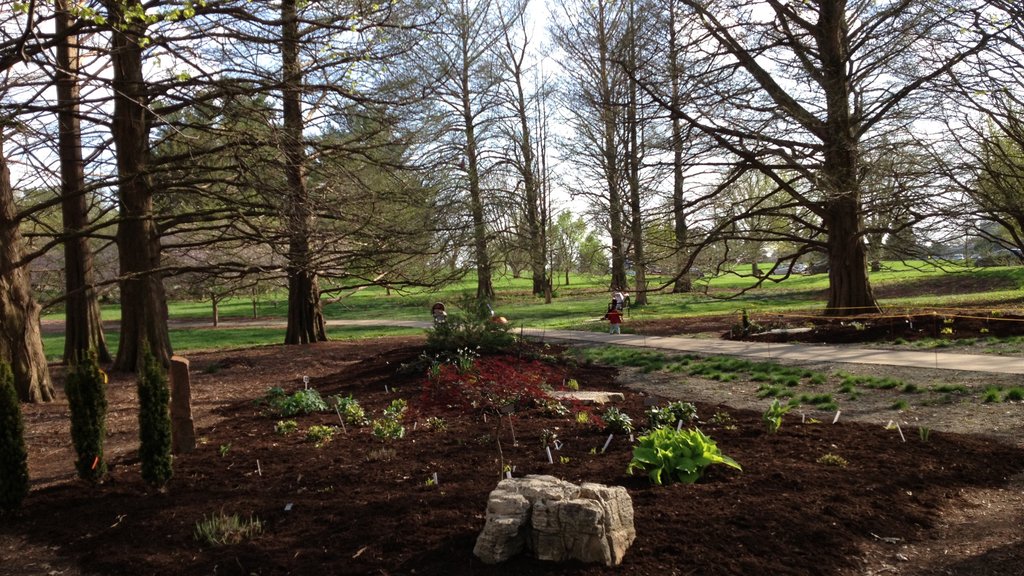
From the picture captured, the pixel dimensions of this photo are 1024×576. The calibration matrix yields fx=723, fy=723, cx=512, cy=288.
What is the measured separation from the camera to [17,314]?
10398mm

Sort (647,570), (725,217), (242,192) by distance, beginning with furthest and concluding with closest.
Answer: (725,217) → (242,192) → (647,570)

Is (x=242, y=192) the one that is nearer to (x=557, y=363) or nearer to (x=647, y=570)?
(x=557, y=363)

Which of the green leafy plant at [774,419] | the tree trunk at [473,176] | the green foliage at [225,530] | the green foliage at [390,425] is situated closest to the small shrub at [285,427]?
the green foliage at [390,425]

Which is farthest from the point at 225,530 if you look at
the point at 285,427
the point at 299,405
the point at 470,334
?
the point at 470,334

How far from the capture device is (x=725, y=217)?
1697 cm

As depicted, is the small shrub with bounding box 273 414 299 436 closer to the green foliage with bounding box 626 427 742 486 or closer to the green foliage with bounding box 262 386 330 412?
the green foliage with bounding box 262 386 330 412

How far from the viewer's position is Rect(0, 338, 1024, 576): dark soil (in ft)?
A: 13.2

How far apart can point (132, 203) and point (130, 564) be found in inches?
388

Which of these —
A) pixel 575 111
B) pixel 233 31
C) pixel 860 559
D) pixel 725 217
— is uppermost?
pixel 575 111

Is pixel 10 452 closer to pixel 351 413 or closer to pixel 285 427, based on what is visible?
pixel 285 427

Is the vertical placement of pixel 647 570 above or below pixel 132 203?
below

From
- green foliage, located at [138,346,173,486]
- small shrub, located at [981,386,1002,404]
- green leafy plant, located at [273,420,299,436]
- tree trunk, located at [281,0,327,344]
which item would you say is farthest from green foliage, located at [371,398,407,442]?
→ small shrub, located at [981,386,1002,404]

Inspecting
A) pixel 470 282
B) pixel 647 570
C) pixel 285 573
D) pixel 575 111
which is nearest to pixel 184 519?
pixel 285 573

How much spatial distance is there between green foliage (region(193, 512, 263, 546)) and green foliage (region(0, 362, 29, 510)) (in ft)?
5.95
